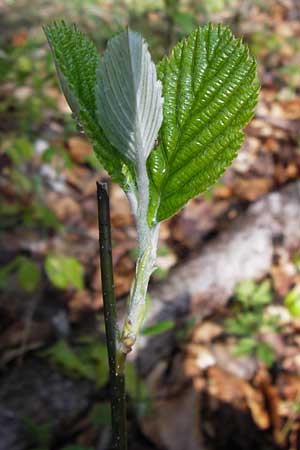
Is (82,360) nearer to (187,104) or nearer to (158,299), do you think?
(158,299)

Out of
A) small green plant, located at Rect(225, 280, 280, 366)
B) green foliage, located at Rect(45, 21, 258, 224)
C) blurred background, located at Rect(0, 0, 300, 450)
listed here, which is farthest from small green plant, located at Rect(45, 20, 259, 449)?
small green plant, located at Rect(225, 280, 280, 366)

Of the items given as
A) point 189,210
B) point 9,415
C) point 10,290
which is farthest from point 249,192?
point 9,415

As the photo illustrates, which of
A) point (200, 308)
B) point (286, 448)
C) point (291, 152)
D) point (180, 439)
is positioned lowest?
point (286, 448)

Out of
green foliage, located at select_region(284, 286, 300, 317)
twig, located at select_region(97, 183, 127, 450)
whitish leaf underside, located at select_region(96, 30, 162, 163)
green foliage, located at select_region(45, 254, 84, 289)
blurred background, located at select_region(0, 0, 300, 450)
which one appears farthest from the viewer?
green foliage, located at select_region(284, 286, 300, 317)

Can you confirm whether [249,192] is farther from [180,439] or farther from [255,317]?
[180,439]

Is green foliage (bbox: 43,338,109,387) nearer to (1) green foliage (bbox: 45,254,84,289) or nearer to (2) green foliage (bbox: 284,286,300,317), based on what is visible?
(1) green foliage (bbox: 45,254,84,289)

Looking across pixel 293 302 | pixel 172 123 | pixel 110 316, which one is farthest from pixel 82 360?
pixel 172 123
